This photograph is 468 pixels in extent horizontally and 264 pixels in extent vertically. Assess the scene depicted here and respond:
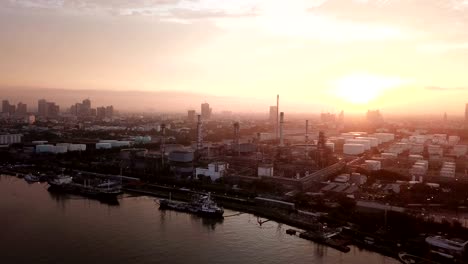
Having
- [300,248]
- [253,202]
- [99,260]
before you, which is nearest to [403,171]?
[253,202]

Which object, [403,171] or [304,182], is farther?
[403,171]

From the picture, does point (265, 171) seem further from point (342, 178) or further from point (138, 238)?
point (138, 238)

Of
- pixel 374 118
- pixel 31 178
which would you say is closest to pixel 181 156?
pixel 31 178

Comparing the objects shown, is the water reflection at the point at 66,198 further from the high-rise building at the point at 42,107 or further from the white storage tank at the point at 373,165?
the high-rise building at the point at 42,107

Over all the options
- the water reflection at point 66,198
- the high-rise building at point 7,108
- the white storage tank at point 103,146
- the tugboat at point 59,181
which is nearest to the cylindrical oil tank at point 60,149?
the white storage tank at point 103,146

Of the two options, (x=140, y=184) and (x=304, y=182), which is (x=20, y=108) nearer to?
(x=140, y=184)

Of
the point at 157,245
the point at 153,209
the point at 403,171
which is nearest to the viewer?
the point at 157,245
